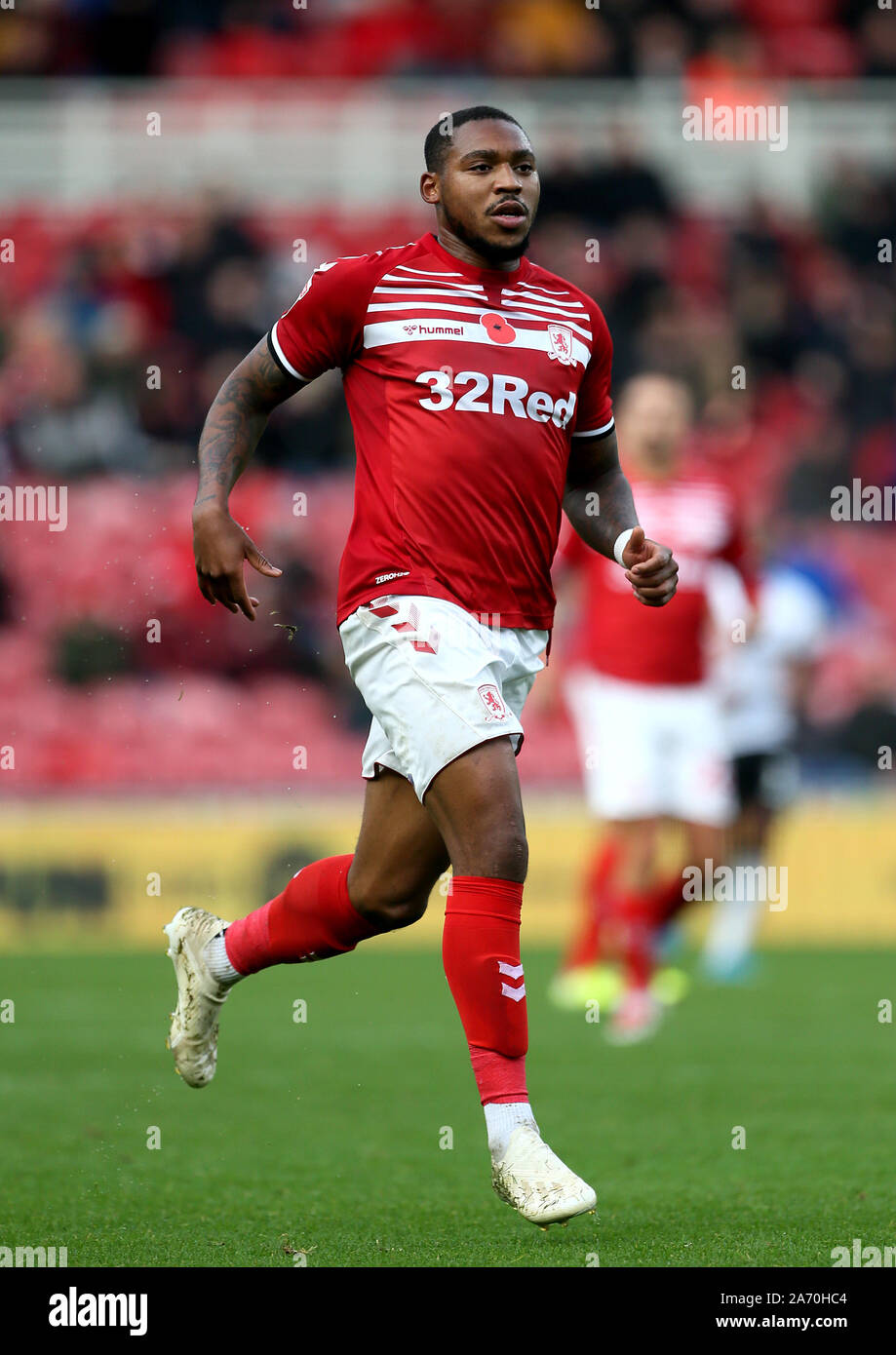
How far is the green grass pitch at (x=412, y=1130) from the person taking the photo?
168 inches

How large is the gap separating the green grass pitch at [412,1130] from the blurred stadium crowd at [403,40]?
33.0 ft

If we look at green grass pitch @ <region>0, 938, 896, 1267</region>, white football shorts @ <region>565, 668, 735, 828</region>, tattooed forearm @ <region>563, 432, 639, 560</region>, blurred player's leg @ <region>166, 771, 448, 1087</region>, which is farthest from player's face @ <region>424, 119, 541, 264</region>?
white football shorts @ <region>565, 668, 735, 828</region>

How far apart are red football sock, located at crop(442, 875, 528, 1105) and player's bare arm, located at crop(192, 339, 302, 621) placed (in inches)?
30.8

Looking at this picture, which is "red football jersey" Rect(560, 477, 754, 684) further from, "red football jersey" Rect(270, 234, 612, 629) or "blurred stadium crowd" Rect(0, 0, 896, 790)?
"red football jersey" Rect(270, 234, 612, 629)

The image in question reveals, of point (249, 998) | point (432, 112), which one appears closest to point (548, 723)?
point (249, 998)

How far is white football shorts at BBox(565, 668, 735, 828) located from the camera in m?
8.56

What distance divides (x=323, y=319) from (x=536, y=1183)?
6.35 ft

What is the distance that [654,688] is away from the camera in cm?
871

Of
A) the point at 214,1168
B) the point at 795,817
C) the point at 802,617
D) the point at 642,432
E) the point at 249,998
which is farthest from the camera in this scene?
the point at 795,817

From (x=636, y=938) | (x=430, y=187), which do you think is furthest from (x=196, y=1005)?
(x=636, y=938)

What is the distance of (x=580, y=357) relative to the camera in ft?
15.5

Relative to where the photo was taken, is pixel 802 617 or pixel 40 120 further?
pixel 40 120
